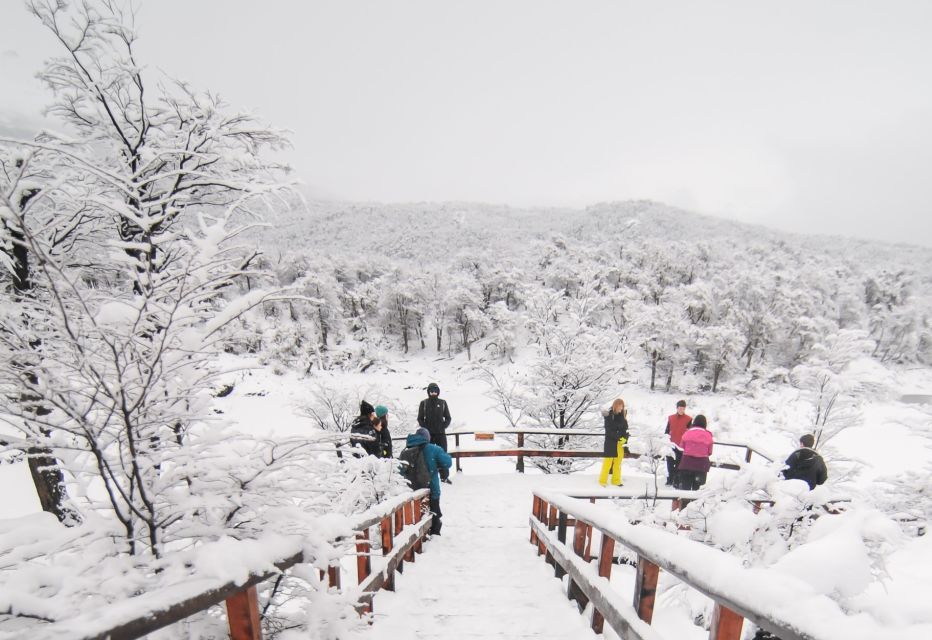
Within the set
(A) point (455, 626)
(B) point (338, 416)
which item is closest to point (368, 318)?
(B) point (338, 416)

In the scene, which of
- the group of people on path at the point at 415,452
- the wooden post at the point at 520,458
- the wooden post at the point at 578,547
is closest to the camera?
the wooden post at the point at 578,547

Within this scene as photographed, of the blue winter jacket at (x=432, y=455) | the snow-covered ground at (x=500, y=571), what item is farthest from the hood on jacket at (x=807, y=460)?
the blue winter jacket at (x=432, y=455)

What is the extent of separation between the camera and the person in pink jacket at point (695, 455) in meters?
6.31

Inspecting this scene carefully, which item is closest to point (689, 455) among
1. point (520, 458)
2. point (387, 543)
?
point (520, 458)

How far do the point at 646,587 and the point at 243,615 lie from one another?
184 centimetres

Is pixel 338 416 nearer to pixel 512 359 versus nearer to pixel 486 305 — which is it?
pixel 512 359

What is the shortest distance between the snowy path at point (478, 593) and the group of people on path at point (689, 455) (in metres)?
2.20

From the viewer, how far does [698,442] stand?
631cm

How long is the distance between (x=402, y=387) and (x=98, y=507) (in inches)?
1220

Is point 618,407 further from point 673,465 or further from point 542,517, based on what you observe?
point 542,517

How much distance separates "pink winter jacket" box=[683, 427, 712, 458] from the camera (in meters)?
6.29

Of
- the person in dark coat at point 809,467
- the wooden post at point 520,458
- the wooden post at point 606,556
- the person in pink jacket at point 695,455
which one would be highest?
Result: the wooden post at point 606,556

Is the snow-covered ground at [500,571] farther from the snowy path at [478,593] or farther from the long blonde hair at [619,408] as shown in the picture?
the long blonde hair at [619,408]

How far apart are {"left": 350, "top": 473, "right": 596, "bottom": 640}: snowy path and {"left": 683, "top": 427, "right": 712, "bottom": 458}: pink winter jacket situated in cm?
299
